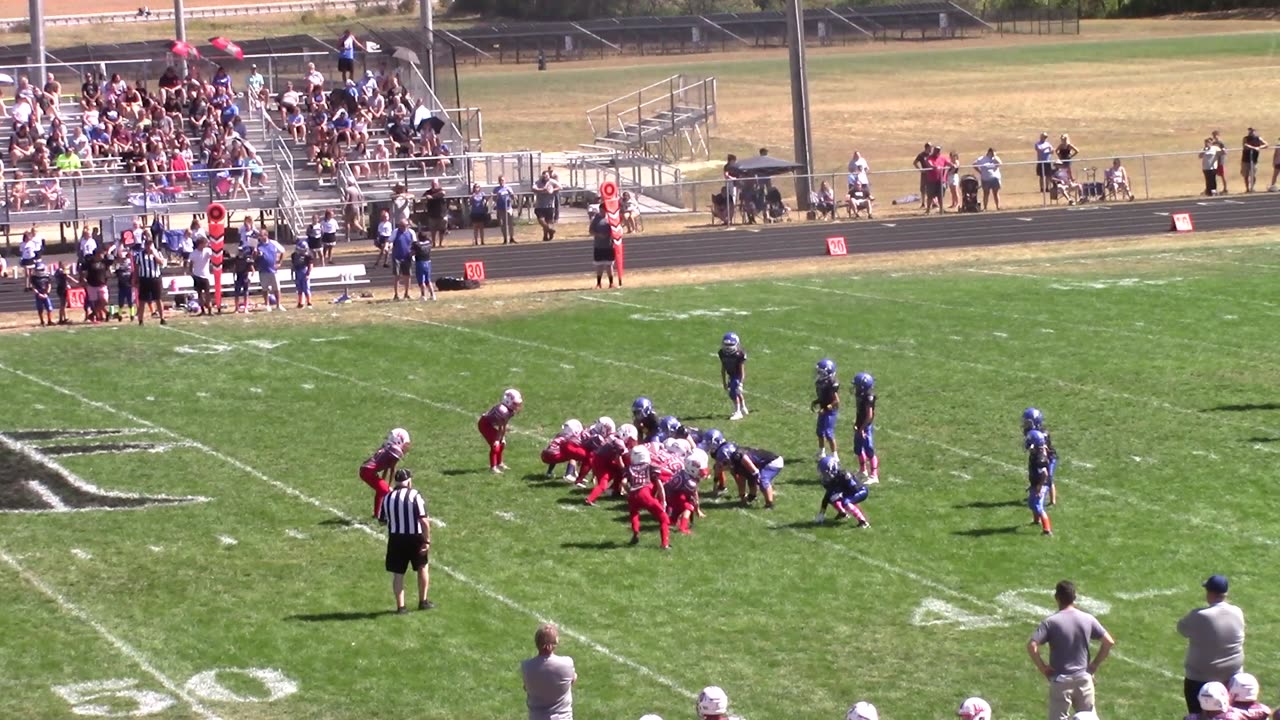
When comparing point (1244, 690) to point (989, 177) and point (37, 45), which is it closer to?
point (989, 177)

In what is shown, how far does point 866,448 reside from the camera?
2248cm

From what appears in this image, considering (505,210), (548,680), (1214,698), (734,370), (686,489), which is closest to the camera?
(1214,698)

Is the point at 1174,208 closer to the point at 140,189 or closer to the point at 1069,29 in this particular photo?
the point at 140,189

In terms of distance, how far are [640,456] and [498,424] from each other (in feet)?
11.6

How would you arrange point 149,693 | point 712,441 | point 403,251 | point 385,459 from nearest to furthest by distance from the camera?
point 149,693 < point 385,459 < point 712,441 < point 403,251

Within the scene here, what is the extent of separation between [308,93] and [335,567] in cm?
3343

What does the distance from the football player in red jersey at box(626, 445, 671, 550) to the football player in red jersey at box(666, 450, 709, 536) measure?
18 centimetres

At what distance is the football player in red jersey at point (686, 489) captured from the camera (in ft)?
67.1

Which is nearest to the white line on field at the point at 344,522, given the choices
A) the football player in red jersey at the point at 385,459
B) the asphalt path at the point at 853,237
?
the football player in red jersey at the point at 385,459

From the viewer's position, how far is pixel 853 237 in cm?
4506

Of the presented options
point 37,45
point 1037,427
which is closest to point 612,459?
point 1037,427

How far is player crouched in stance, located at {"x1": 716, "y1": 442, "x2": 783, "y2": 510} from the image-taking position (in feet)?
70.6

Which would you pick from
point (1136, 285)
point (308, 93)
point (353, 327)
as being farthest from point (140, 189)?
point (1136, 285)

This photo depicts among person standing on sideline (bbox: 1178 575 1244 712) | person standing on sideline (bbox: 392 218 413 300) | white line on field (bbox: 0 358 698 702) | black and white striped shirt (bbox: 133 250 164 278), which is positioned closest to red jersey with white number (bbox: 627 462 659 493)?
white line on field (bbox: 0 358 698 702)
